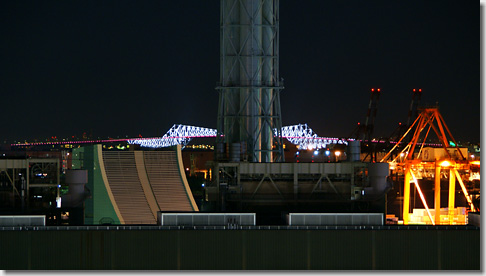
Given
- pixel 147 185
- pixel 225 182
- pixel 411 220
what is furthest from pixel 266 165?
pixel 411 220

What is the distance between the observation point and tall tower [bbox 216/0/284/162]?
213ft

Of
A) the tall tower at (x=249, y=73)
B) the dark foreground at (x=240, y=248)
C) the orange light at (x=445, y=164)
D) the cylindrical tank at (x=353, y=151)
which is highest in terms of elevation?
the tall tower at (x=249, y=73)

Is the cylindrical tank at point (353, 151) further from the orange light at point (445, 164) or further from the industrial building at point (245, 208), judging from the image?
the orange light at point (445, 164)

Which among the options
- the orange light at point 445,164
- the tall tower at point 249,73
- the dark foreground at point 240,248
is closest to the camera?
the dark foreground at point 240,248

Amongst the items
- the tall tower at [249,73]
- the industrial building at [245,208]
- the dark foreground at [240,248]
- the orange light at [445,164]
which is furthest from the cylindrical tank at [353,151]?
the dark foreground at [240,248]

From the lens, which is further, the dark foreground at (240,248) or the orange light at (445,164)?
the orange light at (445,164)

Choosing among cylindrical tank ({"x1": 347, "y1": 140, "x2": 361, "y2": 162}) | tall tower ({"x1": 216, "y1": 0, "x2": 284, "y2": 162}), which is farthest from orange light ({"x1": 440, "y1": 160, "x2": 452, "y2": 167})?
tall tower ({"x1": 216, "y1": 0, "x2": 284, "y2": 162})

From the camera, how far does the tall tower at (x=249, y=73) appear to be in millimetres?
65062

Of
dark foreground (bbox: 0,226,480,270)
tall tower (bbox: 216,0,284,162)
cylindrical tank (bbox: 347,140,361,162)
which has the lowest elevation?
dark foreground (bbox: 0,226,480,270)

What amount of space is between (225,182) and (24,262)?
78.6ft

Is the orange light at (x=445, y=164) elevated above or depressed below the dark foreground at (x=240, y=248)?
above

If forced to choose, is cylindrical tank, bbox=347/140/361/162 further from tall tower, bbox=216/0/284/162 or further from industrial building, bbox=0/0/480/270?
tall tower, bbox=216/0/284/162

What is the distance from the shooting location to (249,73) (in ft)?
215

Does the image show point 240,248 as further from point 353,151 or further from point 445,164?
point 445,164
